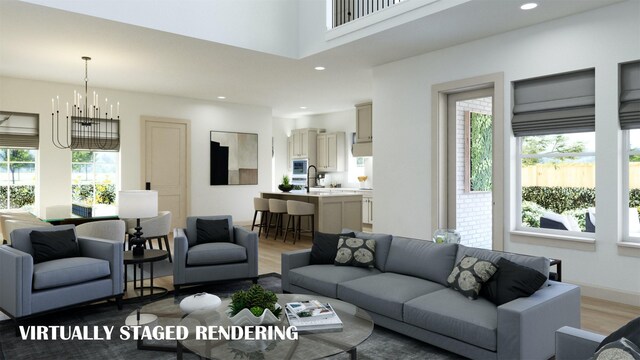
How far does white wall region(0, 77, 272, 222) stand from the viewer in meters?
7.20

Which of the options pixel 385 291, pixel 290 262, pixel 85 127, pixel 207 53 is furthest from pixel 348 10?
pixel 85 127

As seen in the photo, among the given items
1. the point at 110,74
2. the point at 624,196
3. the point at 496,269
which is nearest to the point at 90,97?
the point at 110,74

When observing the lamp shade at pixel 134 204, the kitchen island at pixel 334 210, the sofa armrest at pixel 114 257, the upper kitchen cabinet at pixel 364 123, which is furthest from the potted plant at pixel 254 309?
the upper kitchen cabinet at pixel 364 123

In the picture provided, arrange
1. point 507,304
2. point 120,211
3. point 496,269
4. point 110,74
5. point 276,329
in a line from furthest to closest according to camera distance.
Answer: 1. point 110,74
2. point 120,211
3. point 496,269
4. point 507,304
5. point 276,329

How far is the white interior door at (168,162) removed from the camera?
8.34m

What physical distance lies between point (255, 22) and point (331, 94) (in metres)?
3.20

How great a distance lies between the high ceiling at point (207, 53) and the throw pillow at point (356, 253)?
7.71ft

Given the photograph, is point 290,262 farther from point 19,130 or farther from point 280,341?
point 19,130

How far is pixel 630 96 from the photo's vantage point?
3.93 metres

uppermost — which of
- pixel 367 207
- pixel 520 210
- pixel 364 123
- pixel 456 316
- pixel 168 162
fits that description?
pixel 364 123

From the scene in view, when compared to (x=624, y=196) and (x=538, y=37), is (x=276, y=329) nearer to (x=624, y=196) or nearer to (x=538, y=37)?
(x=624, y=196)

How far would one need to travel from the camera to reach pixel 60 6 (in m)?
4.11

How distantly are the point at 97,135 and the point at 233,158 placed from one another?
2761 mm

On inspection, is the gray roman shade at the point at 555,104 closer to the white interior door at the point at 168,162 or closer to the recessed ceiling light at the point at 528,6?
the recessed ceiling light at the point at 528,6
